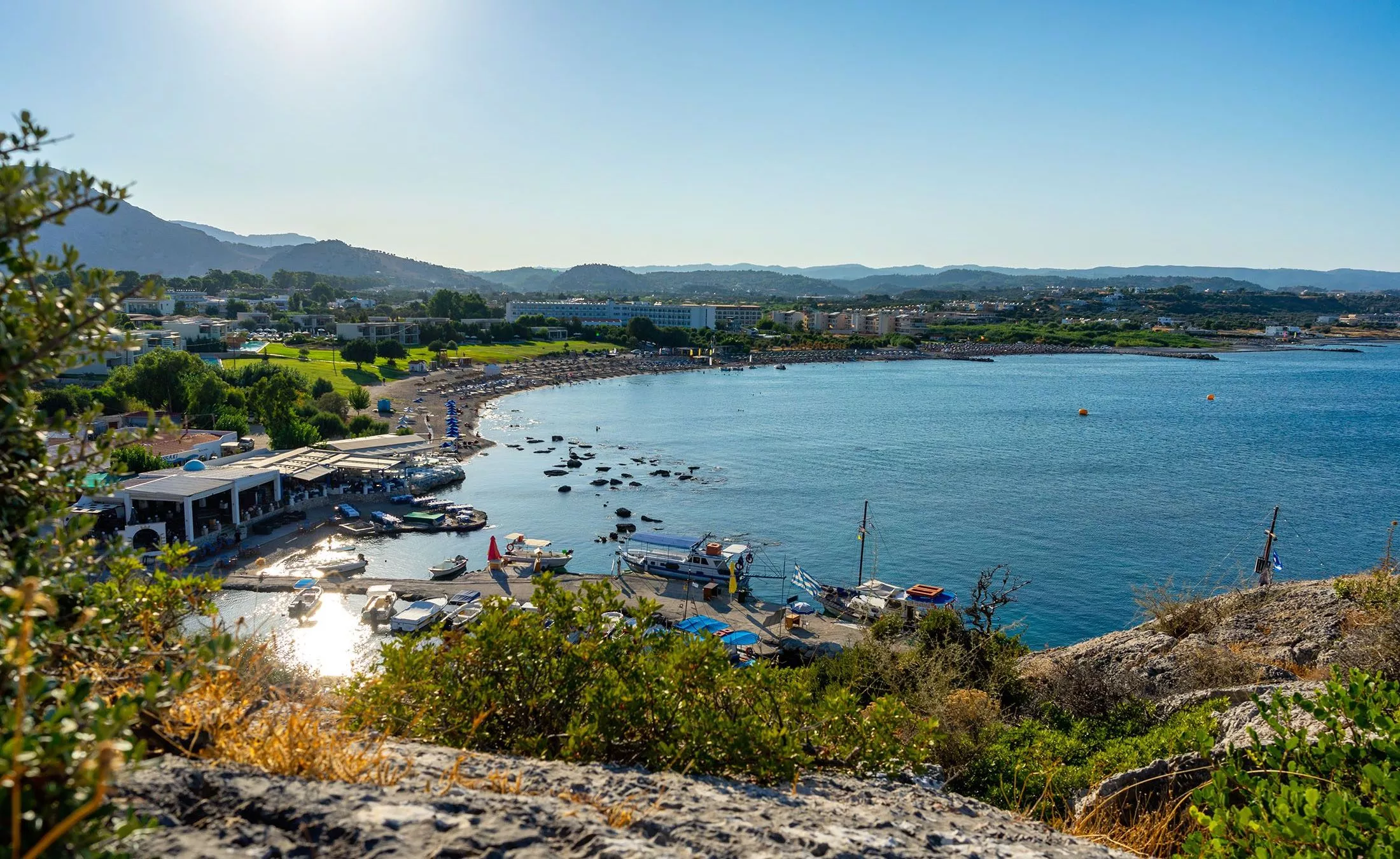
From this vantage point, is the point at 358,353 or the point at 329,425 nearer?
the point at 329,425

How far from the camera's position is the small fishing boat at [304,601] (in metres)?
19.3

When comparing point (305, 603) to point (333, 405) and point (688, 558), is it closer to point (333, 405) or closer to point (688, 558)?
point (688, 558)

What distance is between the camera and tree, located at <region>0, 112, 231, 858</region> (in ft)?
6.31

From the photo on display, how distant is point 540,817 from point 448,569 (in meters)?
21.2

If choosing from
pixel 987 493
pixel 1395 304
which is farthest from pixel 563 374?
pixel 1395 304

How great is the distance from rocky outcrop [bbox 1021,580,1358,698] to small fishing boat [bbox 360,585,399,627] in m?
14.4

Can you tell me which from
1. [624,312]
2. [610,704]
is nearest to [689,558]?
[610,704]

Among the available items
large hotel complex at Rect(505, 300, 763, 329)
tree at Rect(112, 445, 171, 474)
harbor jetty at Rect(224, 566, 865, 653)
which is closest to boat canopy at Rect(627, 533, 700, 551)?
harbor jetty at Rect(224, 566, 865, 653)

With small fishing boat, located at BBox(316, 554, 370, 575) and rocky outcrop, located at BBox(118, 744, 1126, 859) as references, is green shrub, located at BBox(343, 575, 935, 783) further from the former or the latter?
small fishing boat, located at BBox(316, 554, 370, 575)

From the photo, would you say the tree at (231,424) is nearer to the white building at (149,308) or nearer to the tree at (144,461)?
the tree at (144,461)

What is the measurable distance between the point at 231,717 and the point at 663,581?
68.0ft

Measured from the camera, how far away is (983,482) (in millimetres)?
37969

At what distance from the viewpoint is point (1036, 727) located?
805 centimetres

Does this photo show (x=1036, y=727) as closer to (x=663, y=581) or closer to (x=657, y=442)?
(x=663, y=581)
